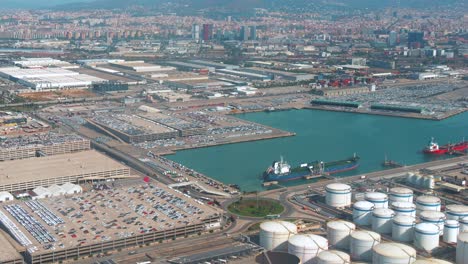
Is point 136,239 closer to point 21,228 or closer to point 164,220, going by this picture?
point 164,220

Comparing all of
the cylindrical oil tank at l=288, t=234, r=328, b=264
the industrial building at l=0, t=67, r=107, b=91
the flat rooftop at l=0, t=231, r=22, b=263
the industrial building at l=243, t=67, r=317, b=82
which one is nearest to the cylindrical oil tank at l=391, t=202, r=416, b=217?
the cylindrical oil tank at l=288, t=234, r=328, b=264

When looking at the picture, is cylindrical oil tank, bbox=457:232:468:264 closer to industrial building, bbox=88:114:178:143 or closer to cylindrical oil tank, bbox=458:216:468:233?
cylindrical oil tank, bbox=458:216:468:233

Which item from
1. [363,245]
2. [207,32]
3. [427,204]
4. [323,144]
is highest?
[207,32]

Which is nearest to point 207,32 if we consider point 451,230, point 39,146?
point 39,146

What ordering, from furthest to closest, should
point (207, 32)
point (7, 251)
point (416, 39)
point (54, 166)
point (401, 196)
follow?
1. point (207, 32)
2. point (416, 39)
3. point (54, 166)
4. point (401, 196)
5. point (7, 251)

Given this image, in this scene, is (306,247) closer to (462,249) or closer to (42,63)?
(462,249)

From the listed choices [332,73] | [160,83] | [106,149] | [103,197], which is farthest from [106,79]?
[103,197]

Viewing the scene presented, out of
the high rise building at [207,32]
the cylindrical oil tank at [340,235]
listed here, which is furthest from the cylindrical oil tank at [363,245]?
the high rise building at [207,32]
